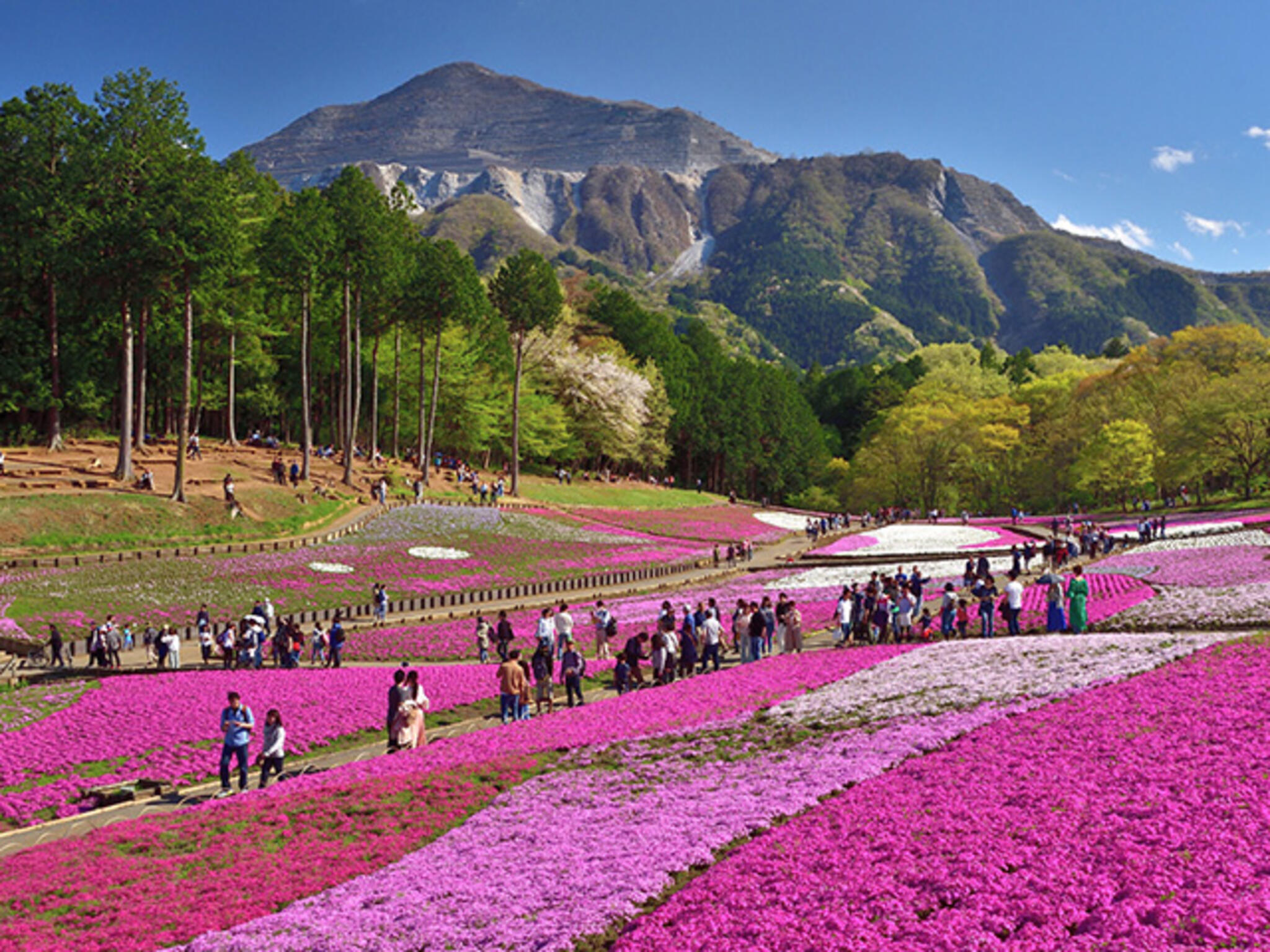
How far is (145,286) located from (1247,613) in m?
51.2

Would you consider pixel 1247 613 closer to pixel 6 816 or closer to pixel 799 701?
pixel 799 701

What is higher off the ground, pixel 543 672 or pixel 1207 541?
pixel 1207 541

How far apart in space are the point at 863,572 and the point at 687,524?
27.0 metres

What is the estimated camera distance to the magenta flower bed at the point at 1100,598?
97.4 feet

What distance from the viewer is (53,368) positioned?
179ft

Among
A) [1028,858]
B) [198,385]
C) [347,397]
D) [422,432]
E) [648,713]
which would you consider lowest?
[648,713]

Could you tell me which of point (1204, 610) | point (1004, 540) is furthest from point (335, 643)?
point (1004, 540)

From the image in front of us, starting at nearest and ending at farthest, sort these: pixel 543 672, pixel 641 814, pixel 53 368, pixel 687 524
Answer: pixel 641 814
pixel 543 672
pixel 53 368
pixel 687 524

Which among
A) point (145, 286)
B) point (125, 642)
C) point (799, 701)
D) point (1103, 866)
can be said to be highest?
point (145, 286)

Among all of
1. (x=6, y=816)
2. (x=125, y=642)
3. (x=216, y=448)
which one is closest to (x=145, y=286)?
(x=216, y=448)

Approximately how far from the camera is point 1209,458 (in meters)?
77.4

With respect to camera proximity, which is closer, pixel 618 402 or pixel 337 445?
pixel 337 445

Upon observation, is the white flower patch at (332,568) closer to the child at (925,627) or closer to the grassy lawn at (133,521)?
the grassy lawn at (133,521)

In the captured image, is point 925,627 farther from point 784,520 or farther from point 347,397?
point 784,520
